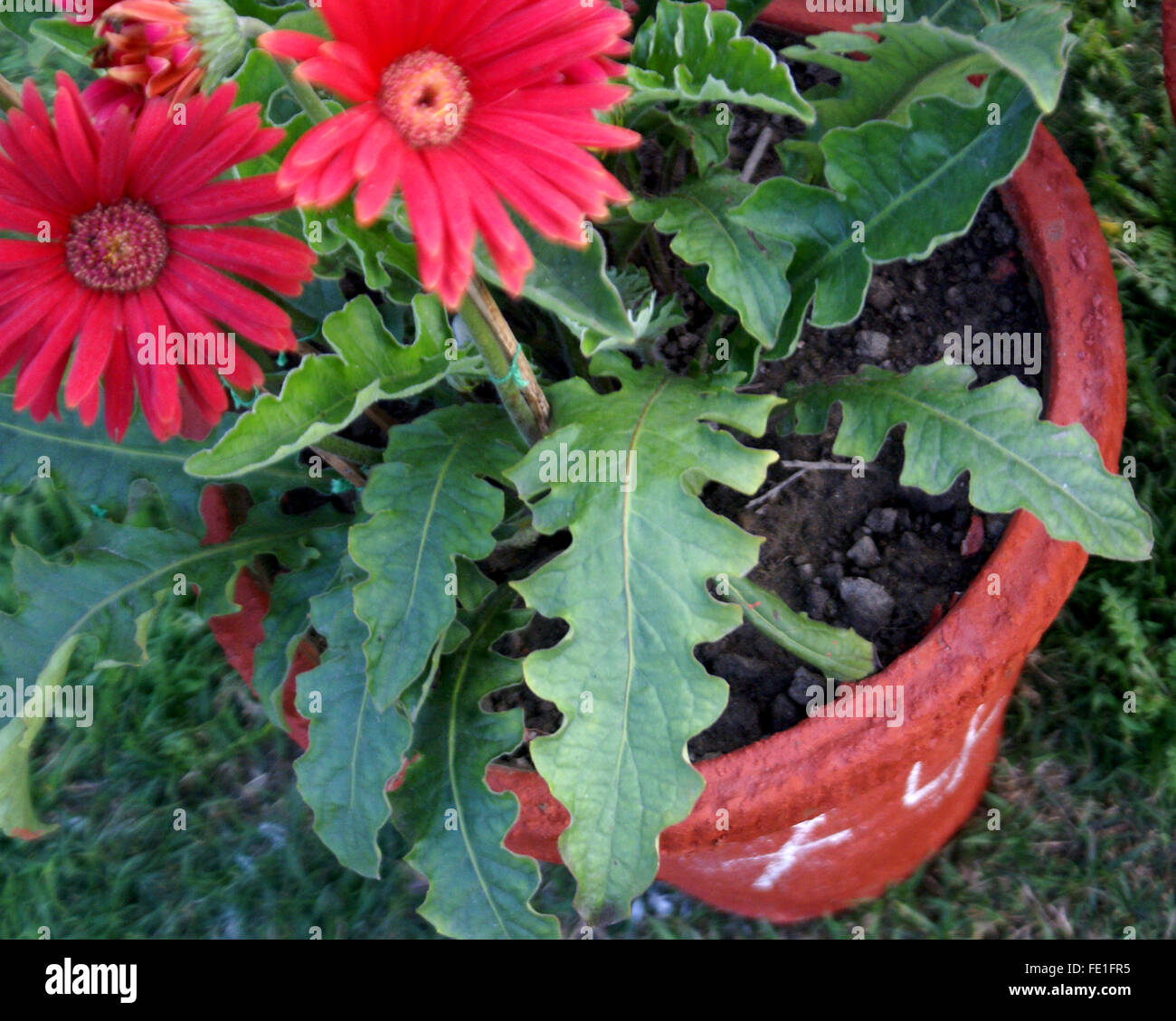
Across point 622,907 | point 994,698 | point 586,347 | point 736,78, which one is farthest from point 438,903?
point 736,78

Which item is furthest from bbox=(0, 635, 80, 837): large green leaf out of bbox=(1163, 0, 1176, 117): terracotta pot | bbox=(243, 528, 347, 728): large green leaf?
bbox=(1163, 0, 1176, 117): terracotta pot

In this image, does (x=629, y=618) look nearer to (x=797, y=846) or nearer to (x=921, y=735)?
(x=921, y=735)

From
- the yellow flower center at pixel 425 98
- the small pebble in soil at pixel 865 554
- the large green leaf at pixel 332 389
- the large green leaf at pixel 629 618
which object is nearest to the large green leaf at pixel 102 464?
the large green leaf at pixel 332 389

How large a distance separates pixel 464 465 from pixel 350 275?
491mm

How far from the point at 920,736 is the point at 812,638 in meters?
0.14

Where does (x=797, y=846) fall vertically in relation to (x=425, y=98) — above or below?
below

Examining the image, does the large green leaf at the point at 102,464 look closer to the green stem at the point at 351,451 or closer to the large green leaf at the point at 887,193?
the green stem at the point at 351,451

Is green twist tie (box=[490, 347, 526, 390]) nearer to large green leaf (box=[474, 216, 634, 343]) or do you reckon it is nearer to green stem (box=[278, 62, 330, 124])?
large green leaf (box=[474, 216, 634, 343])

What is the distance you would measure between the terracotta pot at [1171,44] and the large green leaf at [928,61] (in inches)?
16.0

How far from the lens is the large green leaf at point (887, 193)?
0.97 metres

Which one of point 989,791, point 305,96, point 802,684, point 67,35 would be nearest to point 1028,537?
point 802,684

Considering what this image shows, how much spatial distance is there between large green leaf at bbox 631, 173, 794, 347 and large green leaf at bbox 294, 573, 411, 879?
0.44 meters

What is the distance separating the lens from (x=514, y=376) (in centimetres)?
99

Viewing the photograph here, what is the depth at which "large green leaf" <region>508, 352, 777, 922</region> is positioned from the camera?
897 mm
